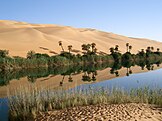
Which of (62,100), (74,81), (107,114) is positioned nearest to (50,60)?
(74,81)

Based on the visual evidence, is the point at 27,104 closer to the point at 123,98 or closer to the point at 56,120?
the point at 56,120

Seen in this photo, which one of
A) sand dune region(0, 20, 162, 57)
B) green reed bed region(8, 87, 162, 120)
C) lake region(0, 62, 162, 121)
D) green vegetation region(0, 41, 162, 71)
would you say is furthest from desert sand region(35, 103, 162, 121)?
sand dune region(0, 20, 162, 57)

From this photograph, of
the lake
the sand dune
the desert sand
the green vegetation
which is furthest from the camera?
the sand dune

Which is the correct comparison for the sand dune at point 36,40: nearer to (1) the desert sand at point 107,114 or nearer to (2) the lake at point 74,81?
(2) the lake at point 74,81

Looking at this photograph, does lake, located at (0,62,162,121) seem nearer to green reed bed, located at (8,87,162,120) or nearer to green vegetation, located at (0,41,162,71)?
green reed bed, located at (8,87,162,120)

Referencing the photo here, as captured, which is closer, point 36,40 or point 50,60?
point 50,60

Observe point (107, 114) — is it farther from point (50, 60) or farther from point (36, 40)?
point (36, 40)

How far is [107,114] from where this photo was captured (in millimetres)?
10977

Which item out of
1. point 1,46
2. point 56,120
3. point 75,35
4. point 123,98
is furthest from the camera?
point 75,35

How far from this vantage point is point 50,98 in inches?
547

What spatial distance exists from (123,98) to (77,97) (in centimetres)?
199

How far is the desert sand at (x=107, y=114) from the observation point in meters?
10.6

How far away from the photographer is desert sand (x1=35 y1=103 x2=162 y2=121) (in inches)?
419

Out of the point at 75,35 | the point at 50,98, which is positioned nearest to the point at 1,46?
the point at 75,35
